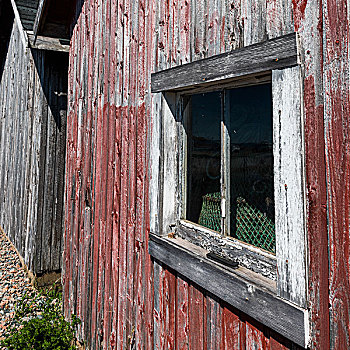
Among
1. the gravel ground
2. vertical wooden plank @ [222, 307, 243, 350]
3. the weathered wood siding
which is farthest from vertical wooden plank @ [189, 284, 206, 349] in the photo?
the weathered wood siding

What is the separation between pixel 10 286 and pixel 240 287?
449 centimetres

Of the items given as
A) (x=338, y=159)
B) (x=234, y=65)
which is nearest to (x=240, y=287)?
(x=338, y=159)

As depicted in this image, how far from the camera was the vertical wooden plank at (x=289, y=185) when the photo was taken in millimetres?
1249

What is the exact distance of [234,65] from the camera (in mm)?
1553

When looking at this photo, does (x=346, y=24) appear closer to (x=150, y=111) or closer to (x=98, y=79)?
(x=150, y=111)

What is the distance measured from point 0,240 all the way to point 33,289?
2773mm

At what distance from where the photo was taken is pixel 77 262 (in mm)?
3436

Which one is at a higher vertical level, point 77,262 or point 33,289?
point 77,262

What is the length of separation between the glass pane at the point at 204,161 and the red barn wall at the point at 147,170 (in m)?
0.28

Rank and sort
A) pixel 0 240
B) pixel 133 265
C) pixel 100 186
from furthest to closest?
1. pixel 0 240
2. pixel 100 186
3. pixel 133 265

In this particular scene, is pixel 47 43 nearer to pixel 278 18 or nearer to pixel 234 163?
pixel 234 163

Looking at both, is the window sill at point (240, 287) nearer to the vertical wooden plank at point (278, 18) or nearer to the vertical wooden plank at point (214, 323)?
the vertical wooden plank at point (214, 323)

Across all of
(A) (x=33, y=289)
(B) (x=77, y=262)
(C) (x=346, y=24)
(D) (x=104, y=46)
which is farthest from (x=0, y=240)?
(C) (x=346, y=24)

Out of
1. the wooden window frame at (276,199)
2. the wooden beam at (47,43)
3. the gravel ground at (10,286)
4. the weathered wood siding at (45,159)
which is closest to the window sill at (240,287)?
the wooden window frame at (276,199)
